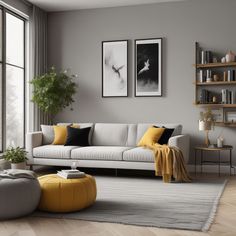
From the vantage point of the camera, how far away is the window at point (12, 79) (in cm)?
646

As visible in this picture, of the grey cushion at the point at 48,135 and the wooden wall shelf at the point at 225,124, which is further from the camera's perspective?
the grey cushion at the point at 48,135

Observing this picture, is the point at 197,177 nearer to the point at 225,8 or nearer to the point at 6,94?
the point at 225,8

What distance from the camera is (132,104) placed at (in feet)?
23.7

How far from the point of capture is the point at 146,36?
712 centimetres

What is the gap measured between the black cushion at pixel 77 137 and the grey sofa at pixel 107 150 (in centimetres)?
15

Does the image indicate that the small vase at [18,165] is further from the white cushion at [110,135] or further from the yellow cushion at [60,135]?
the white cushion at [110,135]

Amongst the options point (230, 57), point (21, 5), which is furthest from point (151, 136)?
point (21, 5)

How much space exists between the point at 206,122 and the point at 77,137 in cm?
218

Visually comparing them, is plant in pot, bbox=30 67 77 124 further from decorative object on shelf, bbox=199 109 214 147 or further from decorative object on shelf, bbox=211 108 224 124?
decorative object on shelf, bbox=211 108 224 124

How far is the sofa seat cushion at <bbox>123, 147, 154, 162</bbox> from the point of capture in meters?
5.74

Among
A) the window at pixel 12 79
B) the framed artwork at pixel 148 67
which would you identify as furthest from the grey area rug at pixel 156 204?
the window at pixel 12 79

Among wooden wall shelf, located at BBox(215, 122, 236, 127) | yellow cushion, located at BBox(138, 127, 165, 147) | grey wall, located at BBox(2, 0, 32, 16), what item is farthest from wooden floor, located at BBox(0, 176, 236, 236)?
grey wall, located at BBox(2, 0, 32, 16)

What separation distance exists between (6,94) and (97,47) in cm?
198

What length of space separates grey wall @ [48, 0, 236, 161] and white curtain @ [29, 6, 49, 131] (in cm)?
20
